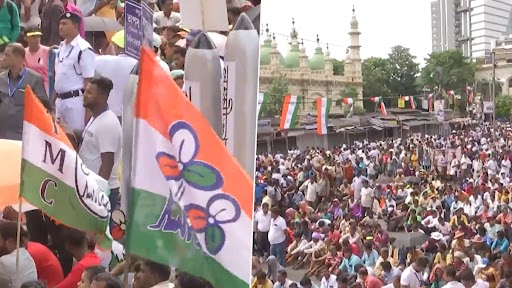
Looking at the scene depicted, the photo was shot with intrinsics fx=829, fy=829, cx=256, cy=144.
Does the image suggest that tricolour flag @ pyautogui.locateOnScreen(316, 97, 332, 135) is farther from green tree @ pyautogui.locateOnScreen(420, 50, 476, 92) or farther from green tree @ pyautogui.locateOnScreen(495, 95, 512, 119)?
green tree @ pyautogui.locateOnScreen(495, 95, 512, 119)

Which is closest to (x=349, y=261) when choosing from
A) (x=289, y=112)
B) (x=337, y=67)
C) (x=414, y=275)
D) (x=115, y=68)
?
(x=414, y=275)

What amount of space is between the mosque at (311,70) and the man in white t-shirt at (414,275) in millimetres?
51842

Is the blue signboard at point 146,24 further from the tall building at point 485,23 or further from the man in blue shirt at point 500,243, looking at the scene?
the tall building at point 485,23

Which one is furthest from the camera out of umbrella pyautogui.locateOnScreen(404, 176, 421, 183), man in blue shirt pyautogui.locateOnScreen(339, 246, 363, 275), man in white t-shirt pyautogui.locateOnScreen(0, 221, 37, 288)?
umbrella pyautogui.locateOnScreen(404, 176, 421, 183)

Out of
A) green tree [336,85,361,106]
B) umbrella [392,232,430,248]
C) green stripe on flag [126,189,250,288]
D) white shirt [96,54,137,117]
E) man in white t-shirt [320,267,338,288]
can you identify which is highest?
green tree [336,85,361,106]

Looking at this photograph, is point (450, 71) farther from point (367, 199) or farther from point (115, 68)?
point (115, 68)

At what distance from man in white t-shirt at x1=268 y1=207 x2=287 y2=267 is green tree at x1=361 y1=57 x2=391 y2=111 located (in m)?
66.0

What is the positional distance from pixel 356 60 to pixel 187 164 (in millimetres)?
77739

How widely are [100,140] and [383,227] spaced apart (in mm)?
10351

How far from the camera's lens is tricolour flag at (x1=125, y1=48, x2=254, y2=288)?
11.4 ft

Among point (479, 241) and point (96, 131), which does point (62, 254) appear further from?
point (479, 241)

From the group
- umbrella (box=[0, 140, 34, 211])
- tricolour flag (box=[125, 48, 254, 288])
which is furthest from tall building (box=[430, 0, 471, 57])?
tricolour flag (box=[125, 48, 254, 288])

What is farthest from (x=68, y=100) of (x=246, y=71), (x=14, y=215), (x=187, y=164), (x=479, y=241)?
(x=479, y=241)

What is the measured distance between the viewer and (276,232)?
12961 mm
